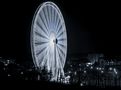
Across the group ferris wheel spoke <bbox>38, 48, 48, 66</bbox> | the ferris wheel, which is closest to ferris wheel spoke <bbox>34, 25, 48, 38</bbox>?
Result: the ferris wheel

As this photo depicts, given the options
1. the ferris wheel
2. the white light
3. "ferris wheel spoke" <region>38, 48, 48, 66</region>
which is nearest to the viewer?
the ferris wheel

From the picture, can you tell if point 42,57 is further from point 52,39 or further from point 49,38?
point 52,39

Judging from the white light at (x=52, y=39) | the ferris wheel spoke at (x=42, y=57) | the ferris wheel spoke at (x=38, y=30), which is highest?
the ferris wheel spoke at (x=38, y=30)

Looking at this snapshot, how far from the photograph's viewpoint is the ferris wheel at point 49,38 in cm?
2691

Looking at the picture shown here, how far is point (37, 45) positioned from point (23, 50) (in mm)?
3638

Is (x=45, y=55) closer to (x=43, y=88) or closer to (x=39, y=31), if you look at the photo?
(x=39, y=31)

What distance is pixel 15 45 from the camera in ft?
107

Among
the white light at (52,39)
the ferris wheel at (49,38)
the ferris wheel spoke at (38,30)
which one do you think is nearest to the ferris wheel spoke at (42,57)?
the ferris wheel at (49,38)

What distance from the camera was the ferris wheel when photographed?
1059 inches

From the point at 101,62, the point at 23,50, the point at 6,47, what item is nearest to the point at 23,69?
the point at 23,50

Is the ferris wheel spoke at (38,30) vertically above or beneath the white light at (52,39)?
above

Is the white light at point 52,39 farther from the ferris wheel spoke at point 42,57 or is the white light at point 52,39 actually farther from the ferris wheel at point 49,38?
the ferris wheel spoke at point 42,57

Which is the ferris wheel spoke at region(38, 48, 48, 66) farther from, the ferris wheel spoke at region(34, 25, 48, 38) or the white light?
the ferris wheel spoke at region(34, 25, 48, 38)

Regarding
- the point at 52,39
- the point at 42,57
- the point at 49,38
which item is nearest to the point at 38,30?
the point at 49,38
